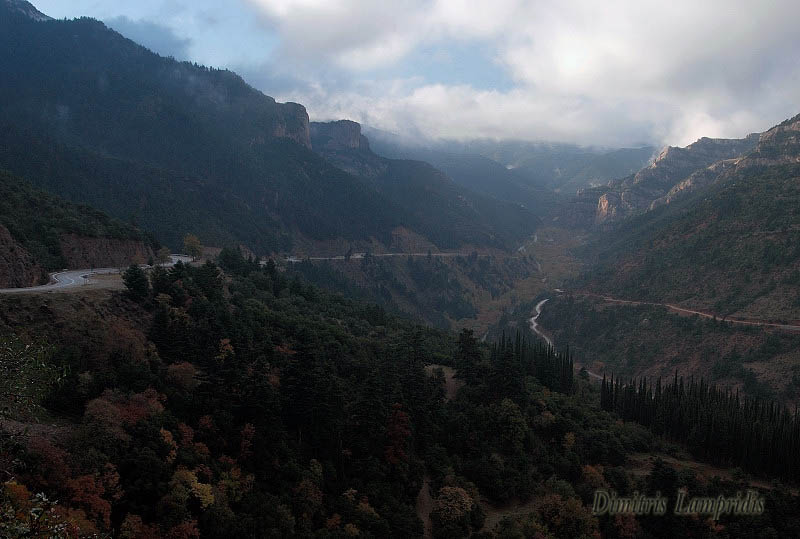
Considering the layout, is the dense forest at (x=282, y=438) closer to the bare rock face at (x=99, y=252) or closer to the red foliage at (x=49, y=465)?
the red foliage at (x=49, y=465)

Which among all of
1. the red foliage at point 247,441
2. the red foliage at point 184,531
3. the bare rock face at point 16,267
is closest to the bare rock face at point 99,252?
the bare rock face at point 16,267

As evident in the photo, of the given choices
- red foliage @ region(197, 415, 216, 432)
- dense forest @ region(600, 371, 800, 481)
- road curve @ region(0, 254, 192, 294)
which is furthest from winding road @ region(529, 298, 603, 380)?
road curve @ region(0, 254, 192, 294)

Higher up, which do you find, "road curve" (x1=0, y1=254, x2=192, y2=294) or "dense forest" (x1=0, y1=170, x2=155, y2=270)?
"dense forest" (x1=0, y1=170, x2=155, y2=270)

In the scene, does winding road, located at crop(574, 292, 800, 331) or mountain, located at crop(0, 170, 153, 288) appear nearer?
mountain, located at crop(0, 170, 153, 288)

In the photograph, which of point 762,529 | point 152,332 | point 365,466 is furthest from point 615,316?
point 152,332

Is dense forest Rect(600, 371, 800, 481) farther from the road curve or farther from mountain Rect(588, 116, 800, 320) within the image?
the road curve

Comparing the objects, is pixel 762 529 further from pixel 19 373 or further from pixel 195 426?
pixel 19 373
